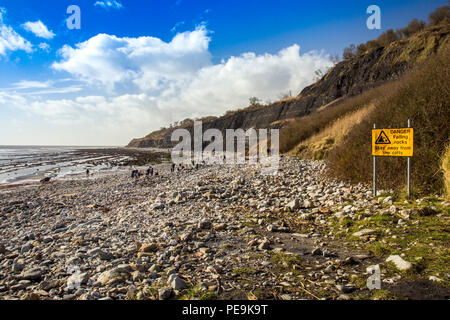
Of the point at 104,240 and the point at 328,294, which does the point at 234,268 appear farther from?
the point at 104,240

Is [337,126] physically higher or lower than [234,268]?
higher

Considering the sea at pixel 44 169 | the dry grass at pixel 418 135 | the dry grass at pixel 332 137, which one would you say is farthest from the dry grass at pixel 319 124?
the sea at pixel 44 169

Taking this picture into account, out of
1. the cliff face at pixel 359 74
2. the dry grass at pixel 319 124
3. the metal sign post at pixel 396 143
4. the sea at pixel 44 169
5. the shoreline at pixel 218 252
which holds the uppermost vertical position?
the cliff face at pixel 359 74

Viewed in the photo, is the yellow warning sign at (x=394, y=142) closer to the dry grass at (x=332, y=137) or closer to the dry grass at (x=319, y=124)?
the dry grass at (x=332, y=137)

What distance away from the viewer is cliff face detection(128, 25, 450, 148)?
121 feet

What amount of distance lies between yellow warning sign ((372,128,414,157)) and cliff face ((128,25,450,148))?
26013mm

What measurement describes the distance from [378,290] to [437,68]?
29.7 ft

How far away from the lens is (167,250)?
481cm

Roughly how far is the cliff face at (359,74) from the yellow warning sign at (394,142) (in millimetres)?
26013

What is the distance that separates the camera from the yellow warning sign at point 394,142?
630cm

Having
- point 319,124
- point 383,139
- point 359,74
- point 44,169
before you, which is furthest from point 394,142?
point 359,74

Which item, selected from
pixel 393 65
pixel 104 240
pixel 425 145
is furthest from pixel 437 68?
pixel 393 65

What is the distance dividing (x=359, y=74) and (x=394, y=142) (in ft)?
158

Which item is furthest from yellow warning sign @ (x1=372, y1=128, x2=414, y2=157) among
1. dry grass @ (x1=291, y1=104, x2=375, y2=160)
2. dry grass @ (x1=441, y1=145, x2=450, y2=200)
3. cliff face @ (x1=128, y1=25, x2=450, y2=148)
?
cliff face @ (x1=128, y1=25, x2=450, y2=148)
